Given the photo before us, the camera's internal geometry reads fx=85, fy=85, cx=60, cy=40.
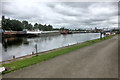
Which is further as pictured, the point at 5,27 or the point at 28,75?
the point at 5,27

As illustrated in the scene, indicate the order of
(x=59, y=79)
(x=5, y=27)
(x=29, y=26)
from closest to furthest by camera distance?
(x=59, y=79)
(x=5, y=27)
(x=29, y=26)

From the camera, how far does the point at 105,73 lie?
5.04m

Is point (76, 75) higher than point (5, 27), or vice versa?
point (5, 27)

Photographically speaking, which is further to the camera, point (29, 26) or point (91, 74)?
point (29, 26)

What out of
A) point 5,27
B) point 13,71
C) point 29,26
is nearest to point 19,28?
point 5,27

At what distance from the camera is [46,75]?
4.82 m

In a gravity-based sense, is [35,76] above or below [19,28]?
below

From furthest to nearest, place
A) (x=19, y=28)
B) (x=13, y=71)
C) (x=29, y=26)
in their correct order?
(x=29, y=26)
(x=19, y=28)
(x=13, y=71)

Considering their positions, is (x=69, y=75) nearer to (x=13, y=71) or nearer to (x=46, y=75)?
(x=46, y=75)

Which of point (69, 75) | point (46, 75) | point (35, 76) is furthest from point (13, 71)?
point (69, 75)

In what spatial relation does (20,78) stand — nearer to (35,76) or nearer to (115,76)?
(35,76)

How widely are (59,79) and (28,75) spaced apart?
5.96 ft

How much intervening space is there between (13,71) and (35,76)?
1.75 meters

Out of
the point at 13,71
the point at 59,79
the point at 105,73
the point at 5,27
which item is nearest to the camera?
the point at 59,79
